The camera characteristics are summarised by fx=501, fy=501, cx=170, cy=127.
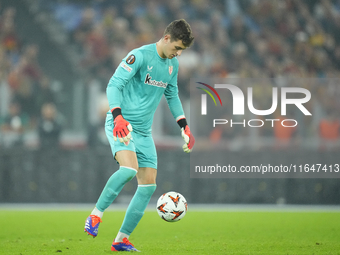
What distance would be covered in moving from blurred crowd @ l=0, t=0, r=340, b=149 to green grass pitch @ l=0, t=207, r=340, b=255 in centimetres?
348

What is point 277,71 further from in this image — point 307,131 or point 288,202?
point 288,202

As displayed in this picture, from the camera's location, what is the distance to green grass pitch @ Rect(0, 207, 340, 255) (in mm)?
5367

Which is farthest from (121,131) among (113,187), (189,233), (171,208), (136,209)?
(189,233)

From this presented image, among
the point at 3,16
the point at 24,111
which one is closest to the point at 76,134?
the point at 24,111

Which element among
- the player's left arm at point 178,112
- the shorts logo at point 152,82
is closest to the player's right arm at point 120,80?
the shorts logo at point 152,82

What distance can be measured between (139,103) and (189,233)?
2.74 meters

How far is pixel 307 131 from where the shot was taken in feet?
37.1

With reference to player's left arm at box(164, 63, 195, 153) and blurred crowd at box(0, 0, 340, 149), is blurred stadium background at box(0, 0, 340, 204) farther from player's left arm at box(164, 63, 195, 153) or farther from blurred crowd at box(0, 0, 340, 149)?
player's left arm at box(164, 63, 195, 153)

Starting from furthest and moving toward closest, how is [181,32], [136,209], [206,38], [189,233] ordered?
1. [206,38]
2. [189,233]
3. [136,209]
4. [181,32]

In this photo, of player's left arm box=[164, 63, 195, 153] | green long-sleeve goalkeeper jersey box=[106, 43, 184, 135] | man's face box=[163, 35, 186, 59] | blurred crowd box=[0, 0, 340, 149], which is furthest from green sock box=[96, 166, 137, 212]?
blurred crowd box=[0, 0, 340, 149]

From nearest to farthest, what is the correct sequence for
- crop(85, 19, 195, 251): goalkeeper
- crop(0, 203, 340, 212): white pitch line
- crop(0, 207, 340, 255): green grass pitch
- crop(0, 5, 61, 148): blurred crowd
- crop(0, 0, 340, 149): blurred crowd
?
1. crop(85, 19, 195, 251): goalkeeper
2. crop(0, 207, 340, 255): green grass pitch
3. crop(0, 203, 340, 212): white pitch line
4. crop(0, 5, 61, 148): blurred crowd
5. crop(0, 0, 340, 149): blurred crowd

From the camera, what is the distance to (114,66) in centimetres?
1291

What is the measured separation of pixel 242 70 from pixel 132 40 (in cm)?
302

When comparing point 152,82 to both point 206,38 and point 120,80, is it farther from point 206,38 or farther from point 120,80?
point 206,38
